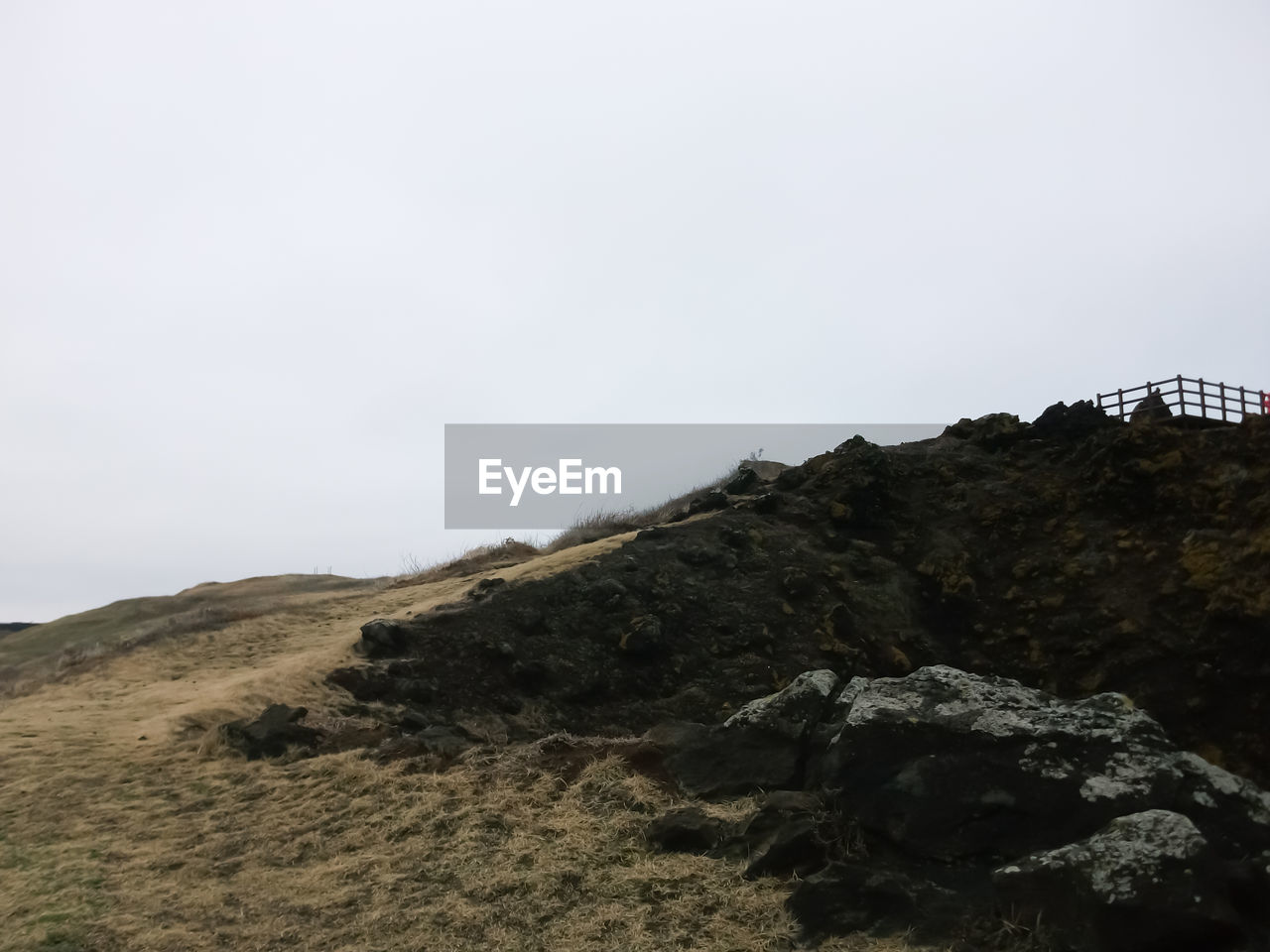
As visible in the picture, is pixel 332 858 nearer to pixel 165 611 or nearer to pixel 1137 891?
pixel 1137 891

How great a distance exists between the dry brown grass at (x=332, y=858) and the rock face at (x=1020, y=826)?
1.63 ft

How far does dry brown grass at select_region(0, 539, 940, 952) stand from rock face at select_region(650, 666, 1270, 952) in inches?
19.5

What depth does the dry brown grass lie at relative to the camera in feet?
22.7

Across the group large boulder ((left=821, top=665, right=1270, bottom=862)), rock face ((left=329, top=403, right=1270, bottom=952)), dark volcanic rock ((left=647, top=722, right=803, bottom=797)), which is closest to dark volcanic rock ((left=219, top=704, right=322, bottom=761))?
rock face ((left=329, top=403, right=1270, bottom=952))

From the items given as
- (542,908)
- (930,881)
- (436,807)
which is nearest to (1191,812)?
(930,881)

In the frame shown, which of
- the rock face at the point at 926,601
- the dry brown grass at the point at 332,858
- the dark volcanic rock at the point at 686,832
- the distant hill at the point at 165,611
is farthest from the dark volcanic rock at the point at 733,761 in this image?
the distant hill at the point at 165,611

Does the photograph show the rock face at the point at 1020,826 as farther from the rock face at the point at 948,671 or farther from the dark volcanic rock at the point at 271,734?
the dark volcanic rock at the point at 271,734

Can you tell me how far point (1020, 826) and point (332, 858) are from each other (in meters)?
6.21

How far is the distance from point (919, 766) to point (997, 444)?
14514mm

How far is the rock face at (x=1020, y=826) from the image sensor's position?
208 inches

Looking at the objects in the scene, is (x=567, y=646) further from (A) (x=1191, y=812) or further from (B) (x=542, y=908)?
(A) (x=1191, y=812)

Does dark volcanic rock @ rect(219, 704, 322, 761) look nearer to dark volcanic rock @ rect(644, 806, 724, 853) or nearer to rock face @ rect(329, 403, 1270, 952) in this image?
rock face @ rect(329, 403, 1270, 952)

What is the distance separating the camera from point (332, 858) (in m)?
8.98

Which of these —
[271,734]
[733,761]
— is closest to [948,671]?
[733,761]
